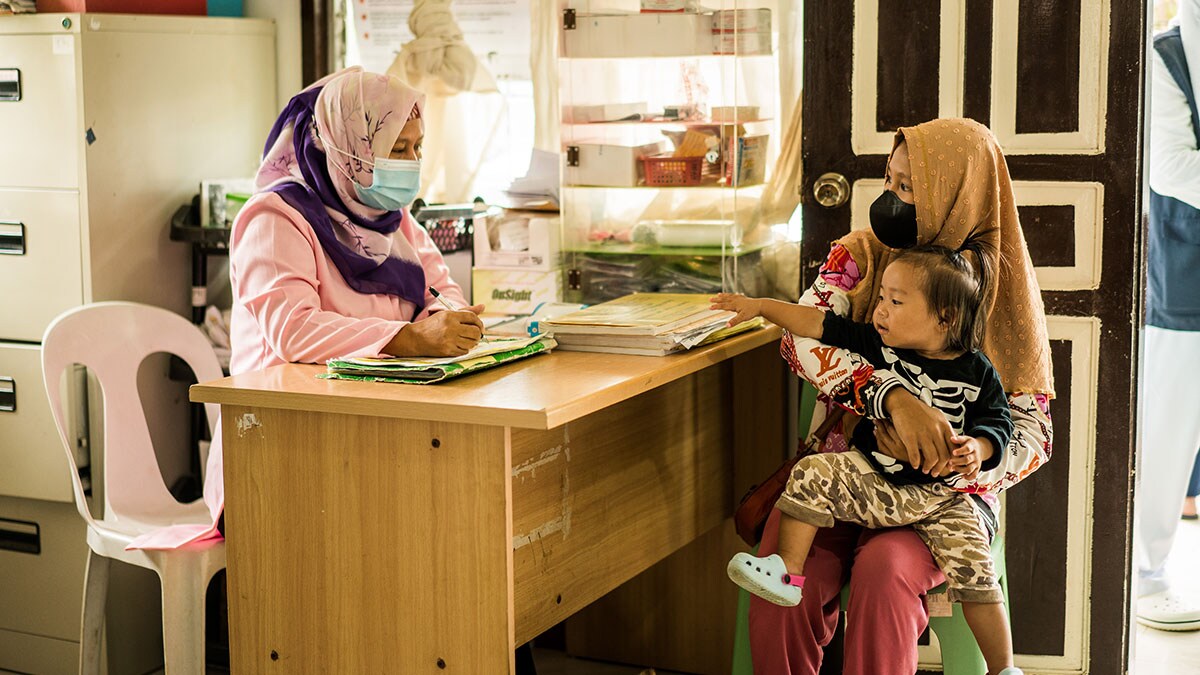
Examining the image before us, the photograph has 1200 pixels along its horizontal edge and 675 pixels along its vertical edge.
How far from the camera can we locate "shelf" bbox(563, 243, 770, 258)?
302 centimetres

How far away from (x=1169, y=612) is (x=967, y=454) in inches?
67.7

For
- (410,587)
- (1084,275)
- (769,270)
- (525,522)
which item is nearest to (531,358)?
(525,522)

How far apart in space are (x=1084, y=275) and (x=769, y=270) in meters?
0.70

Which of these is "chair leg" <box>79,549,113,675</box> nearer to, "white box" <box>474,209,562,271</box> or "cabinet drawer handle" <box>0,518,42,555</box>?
"cabinet drawer handle" <box>0,518,42,555</box>

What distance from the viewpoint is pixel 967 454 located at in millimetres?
2244

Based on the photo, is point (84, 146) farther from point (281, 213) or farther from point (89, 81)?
point (281, 213)

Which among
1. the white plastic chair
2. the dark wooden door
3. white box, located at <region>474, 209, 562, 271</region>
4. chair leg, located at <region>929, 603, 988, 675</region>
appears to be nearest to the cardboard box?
the dark wooden door

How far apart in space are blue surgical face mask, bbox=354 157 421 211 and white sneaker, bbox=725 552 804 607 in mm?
998

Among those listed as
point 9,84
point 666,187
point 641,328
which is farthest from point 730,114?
point 9,84

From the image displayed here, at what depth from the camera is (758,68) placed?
3045mm

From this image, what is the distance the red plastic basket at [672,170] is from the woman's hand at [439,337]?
0.84 metres

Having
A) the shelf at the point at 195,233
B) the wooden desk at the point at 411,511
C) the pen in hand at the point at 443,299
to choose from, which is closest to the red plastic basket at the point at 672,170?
the pen in hand at the point at 443,299

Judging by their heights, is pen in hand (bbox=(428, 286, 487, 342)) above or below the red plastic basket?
below

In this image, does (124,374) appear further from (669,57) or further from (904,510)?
(904,510)
